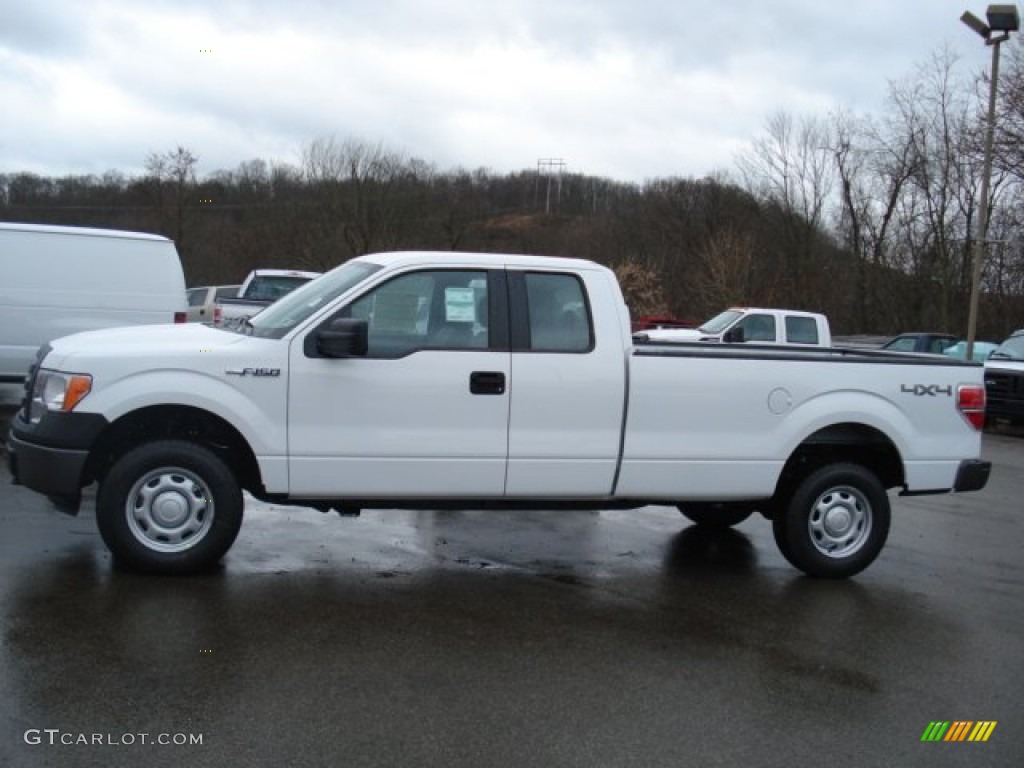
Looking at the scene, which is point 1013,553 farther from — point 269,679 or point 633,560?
point 269,679

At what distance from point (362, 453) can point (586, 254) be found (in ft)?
192

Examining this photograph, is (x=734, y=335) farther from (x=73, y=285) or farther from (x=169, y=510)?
(x=169, y=510)

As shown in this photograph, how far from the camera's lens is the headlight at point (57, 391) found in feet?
18.4

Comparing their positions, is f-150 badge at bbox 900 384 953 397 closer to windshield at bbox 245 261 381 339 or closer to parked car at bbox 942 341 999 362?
windshield at bbox 245 261 381 339

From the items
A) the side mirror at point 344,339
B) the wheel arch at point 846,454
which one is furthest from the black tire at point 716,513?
the side mirror at point 344,339

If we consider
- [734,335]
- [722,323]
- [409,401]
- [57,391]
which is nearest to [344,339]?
[409,401]

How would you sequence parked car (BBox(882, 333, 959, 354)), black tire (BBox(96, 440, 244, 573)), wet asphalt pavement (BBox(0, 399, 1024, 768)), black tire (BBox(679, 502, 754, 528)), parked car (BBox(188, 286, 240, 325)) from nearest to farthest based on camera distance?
1. wet asphalt pavement (BBox(0, 399, 1024, 768))
2. black tire (BBox(96, 440, 244, 573))
3. black tire (BBox(679, 502, 754, 528))
4. parked car (BBox(188, 286, 240, 325))
5. parked car (BBox(882, 333, 959, 354))

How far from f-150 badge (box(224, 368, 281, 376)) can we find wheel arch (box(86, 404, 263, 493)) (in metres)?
0.29

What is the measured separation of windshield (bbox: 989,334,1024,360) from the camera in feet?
62.7

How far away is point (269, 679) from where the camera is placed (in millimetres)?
4441

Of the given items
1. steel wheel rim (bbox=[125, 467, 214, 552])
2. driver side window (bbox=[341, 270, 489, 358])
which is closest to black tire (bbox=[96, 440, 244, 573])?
steel wheel rim (bbox=[125, 467, 214, 552])

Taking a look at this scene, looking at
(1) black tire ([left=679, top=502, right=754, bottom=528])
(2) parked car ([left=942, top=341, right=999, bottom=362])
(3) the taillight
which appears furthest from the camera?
(2) parked car ([left=942, top=341, right=999, bottom=362])

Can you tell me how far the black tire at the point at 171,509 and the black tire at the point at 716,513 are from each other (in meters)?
3.41

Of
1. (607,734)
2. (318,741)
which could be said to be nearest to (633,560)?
(607,734)
